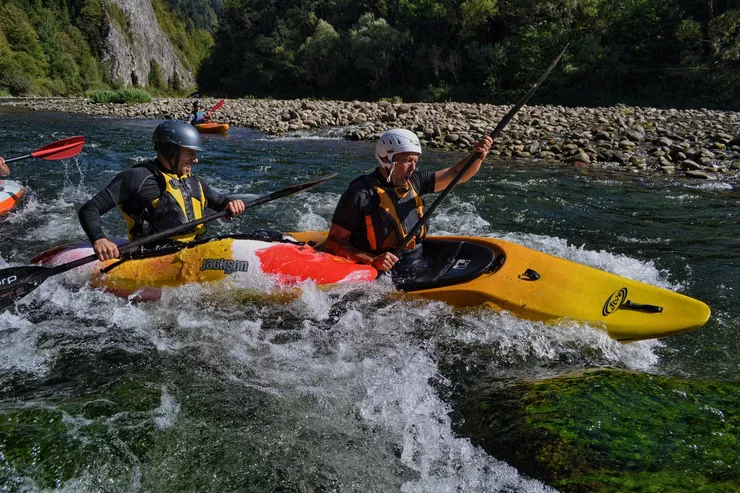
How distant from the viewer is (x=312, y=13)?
43875 millimetres

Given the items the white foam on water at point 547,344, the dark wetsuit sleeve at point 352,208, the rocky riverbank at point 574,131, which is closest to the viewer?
the white foam on water at point 547,344

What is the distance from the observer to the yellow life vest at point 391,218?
165 inches

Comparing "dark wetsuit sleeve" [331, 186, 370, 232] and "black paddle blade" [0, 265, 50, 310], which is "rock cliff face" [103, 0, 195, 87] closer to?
"black paddle blade" [0, 265, 50, 310]

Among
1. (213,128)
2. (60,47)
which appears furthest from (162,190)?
(60,47)

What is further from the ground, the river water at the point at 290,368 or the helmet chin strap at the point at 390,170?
the helmet chin strap at the point at 390,170

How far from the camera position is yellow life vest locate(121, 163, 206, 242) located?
14.1ft

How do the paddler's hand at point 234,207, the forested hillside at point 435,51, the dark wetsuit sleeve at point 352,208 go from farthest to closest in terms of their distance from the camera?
the forested hillside at point 435,51 < the paddler's hand at point 234,207 < the dark wetsuit sleeve at point 352,208

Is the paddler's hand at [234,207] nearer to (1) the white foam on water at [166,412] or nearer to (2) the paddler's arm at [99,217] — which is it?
(2) the paddler's arm at [99,217]

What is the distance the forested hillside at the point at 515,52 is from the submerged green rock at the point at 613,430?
2060cm

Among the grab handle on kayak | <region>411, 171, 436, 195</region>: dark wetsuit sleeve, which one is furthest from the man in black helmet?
the grab handle on kayak

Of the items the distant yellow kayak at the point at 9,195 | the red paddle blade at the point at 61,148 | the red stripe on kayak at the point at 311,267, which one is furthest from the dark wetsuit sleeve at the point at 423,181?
the distant yellow kayak at the point at 9,195

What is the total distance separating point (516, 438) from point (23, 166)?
10740 mm

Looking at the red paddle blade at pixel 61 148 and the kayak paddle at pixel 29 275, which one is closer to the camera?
the kayak paddle at pixel 29 275

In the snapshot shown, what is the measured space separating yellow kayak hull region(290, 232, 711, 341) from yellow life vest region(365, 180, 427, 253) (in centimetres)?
51
